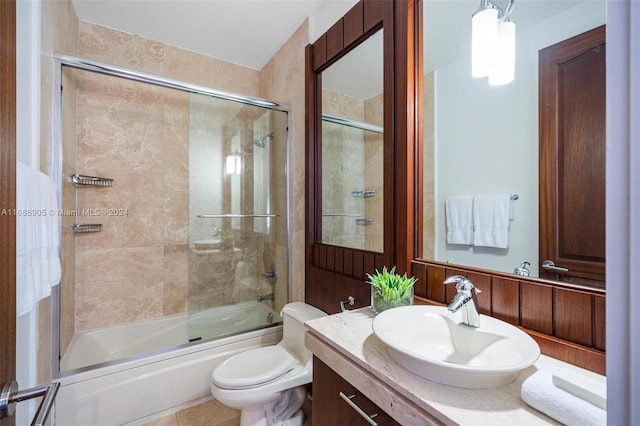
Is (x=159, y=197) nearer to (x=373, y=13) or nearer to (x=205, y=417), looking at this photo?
(x=205, y=417)

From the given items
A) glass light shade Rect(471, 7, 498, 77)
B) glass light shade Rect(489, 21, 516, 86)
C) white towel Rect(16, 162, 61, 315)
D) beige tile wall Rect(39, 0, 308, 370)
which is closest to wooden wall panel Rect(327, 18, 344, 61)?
beige tile wall Rect(39, 0, 308, 370)

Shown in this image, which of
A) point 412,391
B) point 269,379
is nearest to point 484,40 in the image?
point 412,391

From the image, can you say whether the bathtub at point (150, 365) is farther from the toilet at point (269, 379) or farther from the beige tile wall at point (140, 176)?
the toilet at point (269, 379)

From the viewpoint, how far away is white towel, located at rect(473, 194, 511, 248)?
96 cm

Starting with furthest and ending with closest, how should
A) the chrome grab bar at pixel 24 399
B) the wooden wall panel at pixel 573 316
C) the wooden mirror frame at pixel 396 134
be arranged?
the wooden mirror frame at pixel 396 134 < the wooden wall panel at pixel 573 316 < the chrome grab bar at pixel 24 399

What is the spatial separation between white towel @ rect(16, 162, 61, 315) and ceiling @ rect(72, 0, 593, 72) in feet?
4.83

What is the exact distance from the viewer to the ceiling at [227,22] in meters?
1.16

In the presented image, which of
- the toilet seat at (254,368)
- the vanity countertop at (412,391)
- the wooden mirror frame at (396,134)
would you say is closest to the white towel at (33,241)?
the toilet seat at (254,368)

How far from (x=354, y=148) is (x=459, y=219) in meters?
0.73

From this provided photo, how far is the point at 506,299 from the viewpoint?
2.87 ft

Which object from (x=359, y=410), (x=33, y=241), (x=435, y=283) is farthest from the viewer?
(x=435, y=283)

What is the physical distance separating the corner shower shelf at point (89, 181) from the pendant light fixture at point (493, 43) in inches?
92.8

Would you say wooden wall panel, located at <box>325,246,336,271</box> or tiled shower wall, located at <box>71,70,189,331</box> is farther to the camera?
tiled shower wall, located at <box>71,70,189,331</box>

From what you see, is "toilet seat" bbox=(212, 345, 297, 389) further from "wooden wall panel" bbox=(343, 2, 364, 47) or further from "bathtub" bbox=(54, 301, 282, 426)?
"wooden wall panel" bbox=(343, 2, 364, 47)
